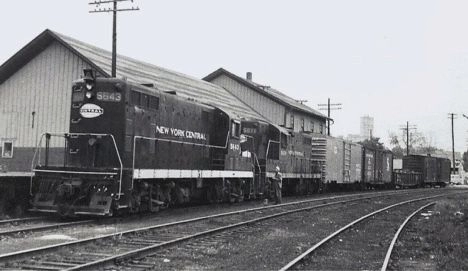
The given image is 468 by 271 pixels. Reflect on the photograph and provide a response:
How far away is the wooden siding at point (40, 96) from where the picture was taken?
23547mm

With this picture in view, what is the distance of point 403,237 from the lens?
1194 centimetres

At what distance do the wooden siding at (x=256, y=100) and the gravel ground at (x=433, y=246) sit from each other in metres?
23.1

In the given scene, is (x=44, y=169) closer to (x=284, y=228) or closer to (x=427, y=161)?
(x=284, y=228)

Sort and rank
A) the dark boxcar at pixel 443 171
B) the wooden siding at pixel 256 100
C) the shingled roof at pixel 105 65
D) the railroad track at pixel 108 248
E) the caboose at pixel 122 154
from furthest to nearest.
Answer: the dark boxcar at pixel 443 171, the wooden siding at pixel 256 100, the shingled roof at pixel 105 65, the caboose at pixel 122 154, the railroad track at pixel 108 248

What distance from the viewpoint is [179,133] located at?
1570cm

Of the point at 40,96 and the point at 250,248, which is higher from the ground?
the point at 40,96

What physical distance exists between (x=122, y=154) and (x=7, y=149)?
15.0m

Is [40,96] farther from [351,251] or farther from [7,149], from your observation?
[351,251]

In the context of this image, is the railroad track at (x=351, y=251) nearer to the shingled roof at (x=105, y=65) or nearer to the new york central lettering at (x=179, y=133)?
the new york central lettering at (x=179, y=133)

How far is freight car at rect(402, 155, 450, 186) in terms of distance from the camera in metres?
47.9

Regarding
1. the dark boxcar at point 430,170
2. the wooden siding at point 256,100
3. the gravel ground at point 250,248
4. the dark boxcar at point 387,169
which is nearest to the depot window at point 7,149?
the gravel ground at point 250,248

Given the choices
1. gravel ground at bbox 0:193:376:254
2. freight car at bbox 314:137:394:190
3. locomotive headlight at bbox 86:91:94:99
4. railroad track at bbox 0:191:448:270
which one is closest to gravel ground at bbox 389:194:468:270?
railroad track at bbox 0:191:448:270

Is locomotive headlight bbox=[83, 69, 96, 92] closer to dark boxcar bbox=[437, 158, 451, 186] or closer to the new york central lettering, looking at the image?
the new york central lettering

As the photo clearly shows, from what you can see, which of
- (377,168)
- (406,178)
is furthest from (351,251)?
(406,178)
